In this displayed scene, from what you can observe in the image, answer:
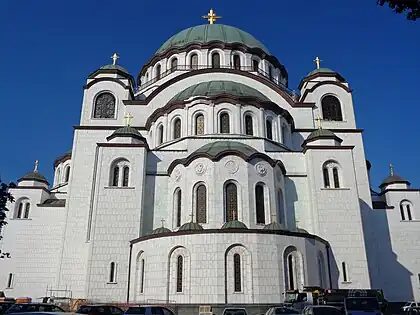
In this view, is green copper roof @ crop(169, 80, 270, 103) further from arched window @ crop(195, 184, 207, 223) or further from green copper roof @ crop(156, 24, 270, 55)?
green copper roof @ crop(156, 24, 270, 55)

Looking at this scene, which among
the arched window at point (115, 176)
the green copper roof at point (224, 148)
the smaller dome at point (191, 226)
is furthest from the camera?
the arched window at point (115, 176)

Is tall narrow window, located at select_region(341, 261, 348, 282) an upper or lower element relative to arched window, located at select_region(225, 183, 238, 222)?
lower

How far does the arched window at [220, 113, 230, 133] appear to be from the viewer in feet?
88.4

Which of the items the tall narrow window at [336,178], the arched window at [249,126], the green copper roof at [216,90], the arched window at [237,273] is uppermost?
the green copper roof at [216,90]

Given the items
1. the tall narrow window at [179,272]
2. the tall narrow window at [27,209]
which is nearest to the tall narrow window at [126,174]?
the tall narrow window at [179,272]

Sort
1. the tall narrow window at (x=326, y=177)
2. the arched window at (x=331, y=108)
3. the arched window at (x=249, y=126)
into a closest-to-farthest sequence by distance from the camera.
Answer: the tall narrow window at (x=326, y=177) < the arched window at (x=249, y=126) < the arched window at (x=331, y=108)

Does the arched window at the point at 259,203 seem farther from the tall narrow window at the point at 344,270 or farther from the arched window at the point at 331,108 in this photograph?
the arched window at the point at 331,108

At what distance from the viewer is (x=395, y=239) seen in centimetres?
2836

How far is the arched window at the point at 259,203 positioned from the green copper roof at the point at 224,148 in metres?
2.03

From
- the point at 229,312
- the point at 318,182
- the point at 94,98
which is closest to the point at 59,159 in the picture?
the point at 94,98

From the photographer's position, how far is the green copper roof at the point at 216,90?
28047mm

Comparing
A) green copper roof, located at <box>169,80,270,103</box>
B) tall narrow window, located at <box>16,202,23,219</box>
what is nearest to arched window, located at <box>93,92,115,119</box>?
green copper roof, located at <box>169,80,270,103</box>

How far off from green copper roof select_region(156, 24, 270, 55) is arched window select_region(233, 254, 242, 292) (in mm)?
22935

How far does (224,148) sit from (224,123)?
13.0 ft
